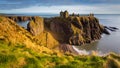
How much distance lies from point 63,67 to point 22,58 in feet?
6.76

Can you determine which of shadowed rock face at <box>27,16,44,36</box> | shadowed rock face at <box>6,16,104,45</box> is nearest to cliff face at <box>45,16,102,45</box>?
shadowed rock face at <box>6,16,104,45</box>

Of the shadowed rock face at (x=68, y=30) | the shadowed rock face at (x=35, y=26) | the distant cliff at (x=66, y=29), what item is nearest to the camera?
the shadowed rock face at (x=35, y=26)

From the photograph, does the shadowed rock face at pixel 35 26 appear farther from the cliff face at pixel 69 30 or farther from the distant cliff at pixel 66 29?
the cliff face at pixel 69 30

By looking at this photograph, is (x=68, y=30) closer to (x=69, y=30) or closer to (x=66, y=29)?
(x=69, y=30)

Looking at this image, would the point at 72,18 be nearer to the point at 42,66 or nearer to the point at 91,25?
the point at 91,25

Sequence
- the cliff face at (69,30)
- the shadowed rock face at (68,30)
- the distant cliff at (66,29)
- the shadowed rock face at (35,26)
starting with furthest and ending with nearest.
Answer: the cliff face at (69,30) → the shadowed rock face at (68,30) → the distant cliff at (66,29) → the shadowed rock face at (35,26)

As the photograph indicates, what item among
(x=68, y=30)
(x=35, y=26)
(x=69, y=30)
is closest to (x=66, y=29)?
(x=68, y=30)

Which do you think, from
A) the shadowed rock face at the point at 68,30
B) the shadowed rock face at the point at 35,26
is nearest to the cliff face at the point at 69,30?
the shadowed rock face at the point at 68,30

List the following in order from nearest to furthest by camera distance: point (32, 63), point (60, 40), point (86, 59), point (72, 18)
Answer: point (32, 63)
point (86, 59)
point (60, 40)
point (72, 18)

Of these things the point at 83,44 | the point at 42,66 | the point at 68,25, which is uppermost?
the point at 42,66

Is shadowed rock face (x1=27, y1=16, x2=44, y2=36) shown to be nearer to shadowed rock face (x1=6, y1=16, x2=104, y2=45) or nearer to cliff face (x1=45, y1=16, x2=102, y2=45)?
shadowed rock face (x1=6, y1=16, x2=104, y2=45)

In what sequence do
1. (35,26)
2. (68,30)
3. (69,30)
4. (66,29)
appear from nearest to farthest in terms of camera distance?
(35,26) < (69,30) < (68,30) < (66,29)

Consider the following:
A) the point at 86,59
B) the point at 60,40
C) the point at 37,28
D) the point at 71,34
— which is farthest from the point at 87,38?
the point at 86,59

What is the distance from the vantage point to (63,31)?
86812mm
